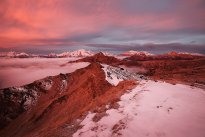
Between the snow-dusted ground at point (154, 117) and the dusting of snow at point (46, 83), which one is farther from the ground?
the snow-dusted ground at point (154, 117)

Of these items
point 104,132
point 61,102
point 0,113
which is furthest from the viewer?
point 0,113

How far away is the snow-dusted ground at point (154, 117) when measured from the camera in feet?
45.8

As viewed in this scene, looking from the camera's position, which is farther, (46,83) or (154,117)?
(46,83)

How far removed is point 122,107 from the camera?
20.0 meters

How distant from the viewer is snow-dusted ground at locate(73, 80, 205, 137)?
45.8ft

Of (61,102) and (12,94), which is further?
(12,94)

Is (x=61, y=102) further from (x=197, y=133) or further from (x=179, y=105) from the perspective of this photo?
(x=197, y=133)

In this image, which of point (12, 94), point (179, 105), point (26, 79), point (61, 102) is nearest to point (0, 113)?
point (12, 94)

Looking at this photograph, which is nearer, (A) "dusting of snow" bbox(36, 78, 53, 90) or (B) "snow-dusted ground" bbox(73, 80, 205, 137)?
(B) "snow-dusted ground" bbox(73, 80, 205, 137)

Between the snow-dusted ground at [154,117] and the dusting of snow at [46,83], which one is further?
the dusting of snow at [46,83]

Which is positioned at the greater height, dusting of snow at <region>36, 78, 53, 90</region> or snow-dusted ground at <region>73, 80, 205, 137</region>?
snow-dusted ground at <region>73, 80, 205, 137</region>

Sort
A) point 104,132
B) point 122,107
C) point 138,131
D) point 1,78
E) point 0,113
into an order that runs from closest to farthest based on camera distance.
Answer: point 138,131
point 104,132
point 122,107
point 1,78
point 0,113

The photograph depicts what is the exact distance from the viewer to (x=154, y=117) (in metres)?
16.3

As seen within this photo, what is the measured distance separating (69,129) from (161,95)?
35.8ft
